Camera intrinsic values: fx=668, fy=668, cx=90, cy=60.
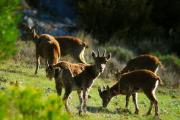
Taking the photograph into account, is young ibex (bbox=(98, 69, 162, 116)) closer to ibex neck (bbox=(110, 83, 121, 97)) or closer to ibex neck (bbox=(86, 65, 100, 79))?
ibex neck (bbox=(110, 83, 121, 97))

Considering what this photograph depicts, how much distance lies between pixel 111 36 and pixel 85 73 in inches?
827

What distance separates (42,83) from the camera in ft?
70.2

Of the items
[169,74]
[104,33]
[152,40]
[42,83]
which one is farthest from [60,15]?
[42,83]

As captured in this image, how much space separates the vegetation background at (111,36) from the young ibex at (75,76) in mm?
613

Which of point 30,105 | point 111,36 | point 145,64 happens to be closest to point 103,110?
point 145,64

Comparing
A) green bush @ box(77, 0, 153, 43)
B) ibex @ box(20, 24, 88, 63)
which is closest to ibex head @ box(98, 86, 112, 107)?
ibex @ box(20, 24, 88, 63)

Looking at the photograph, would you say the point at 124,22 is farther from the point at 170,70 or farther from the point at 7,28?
the point at 7,28

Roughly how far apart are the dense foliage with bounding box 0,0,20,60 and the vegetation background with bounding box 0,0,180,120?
21.2ft

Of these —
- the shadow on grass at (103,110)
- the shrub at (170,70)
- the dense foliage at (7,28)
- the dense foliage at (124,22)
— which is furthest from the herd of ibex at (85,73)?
the dense foliage at (124,22)

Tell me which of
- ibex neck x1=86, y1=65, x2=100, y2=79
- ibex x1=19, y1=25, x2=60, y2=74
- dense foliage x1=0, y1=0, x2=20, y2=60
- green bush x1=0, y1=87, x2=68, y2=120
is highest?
ibex x1=19, y1=25, x2=60, y2=74

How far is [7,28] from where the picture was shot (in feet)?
34.0

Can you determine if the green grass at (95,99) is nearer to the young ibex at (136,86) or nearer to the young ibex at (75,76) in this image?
the young ibex at (136,86)

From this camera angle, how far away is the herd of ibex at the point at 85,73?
1694 cm

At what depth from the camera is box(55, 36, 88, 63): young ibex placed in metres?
25.4
